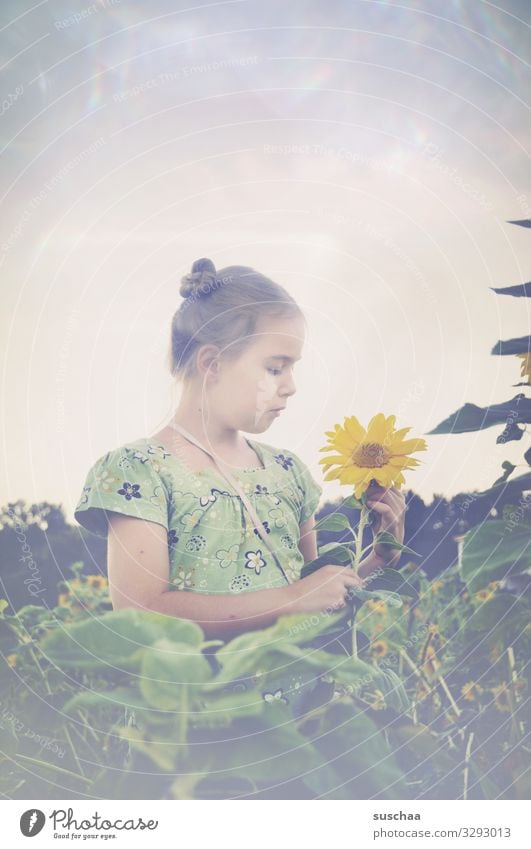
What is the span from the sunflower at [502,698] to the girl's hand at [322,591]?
0.31 m

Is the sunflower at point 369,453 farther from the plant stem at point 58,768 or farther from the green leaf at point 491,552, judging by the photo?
the plant stem at point 58,768

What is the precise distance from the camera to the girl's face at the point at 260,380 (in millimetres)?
1627

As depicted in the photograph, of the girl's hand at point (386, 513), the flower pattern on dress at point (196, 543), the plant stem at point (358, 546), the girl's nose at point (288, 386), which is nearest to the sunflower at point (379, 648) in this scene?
the plant stem at point (358, 546)

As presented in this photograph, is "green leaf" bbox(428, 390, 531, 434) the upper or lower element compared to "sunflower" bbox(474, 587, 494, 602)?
upper

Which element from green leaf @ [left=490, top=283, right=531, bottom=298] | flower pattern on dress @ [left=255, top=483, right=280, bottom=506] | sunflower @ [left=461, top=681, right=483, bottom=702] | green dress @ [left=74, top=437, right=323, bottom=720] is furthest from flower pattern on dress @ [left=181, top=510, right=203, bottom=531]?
green leaf @ [left=490, top=283, right=531, bottom=298]

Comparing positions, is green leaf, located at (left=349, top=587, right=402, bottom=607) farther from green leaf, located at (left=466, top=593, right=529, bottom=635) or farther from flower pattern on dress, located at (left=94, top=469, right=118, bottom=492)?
flower pattern on dress, located at (left=94, top=469, right=118, bottom=492)

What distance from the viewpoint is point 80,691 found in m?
1.61

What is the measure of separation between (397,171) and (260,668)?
35.0 inches

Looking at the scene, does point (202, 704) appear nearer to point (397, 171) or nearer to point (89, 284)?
point (89, 284)

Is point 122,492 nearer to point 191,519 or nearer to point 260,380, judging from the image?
point 191,519

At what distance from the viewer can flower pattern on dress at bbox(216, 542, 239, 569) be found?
1.59 m

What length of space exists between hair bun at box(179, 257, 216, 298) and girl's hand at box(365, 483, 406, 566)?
438 mm

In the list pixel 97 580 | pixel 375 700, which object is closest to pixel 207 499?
pixel 97 580

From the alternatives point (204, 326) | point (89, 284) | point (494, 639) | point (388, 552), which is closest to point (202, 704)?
point (388, 552)
